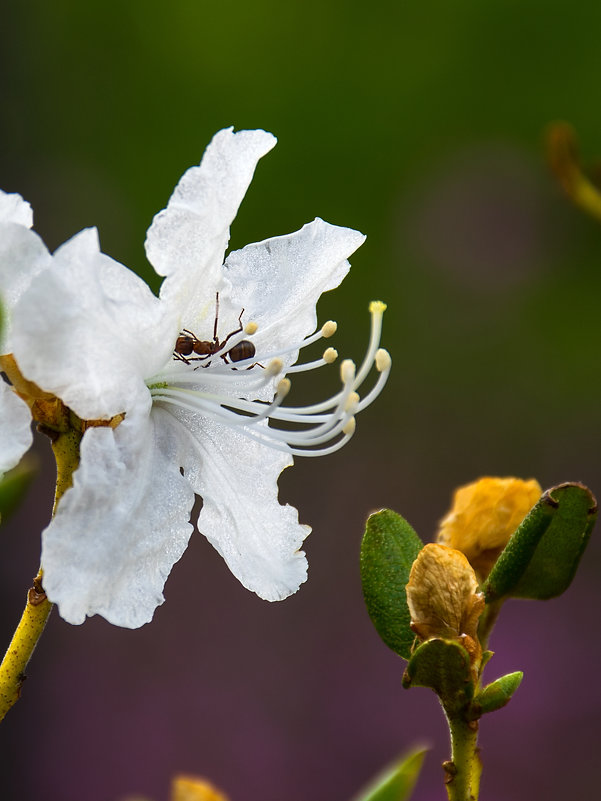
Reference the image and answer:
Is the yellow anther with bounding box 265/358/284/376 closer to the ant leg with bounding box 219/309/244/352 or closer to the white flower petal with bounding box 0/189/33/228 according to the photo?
the ant leg with bounding box 219/309/244/352

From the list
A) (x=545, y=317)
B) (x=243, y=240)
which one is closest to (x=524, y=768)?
(x=545, y=317)

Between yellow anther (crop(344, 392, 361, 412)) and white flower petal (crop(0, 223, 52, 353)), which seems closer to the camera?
white flower petal (crop(0, 223, 52, 353))

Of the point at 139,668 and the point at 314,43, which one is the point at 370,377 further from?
the point at 314,43

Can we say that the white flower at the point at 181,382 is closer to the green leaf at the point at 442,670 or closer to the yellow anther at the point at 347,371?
the yellow anther at the point at 347,371

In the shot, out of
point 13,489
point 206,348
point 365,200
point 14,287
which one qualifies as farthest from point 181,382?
point 365,200

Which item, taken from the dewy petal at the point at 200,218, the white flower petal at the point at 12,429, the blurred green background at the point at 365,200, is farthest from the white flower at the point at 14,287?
the blurred green background at the point at 365,200

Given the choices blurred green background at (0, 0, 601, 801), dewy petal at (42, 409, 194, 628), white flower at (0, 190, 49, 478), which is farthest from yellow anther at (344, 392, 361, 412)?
blurred green background at (0, 0, 601, 801)
